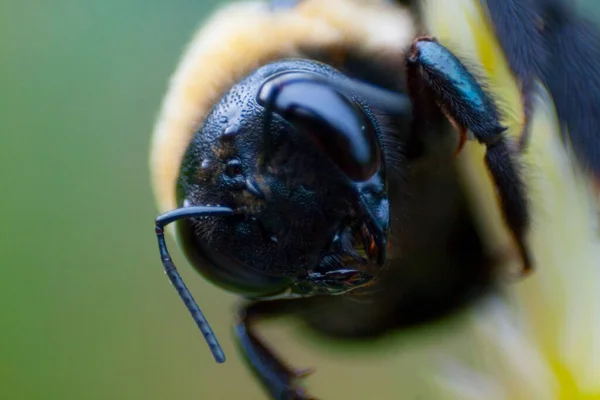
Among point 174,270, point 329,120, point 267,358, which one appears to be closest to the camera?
point 329,120

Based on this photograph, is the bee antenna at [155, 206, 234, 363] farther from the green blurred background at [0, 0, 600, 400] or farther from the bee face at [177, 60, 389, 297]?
the green blurred background at [0, 0, 600, 400]

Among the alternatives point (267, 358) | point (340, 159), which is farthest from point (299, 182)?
point (267, 358)

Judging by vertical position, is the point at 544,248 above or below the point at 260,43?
below

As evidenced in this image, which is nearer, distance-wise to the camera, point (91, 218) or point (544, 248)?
point (544, 248)

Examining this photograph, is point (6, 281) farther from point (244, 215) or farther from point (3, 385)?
point (244, 215)

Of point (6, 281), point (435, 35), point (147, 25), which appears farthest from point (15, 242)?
point (435, 35)

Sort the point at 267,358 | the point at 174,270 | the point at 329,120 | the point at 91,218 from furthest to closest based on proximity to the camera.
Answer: the point at 91,218
the point at 267,358
the point at 174,270
the point at 329,120

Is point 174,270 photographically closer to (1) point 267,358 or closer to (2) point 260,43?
(1) point 267,358

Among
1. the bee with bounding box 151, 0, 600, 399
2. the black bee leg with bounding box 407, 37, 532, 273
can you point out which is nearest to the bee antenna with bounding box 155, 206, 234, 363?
the bee with bounding box 151, 0, 600, 399
